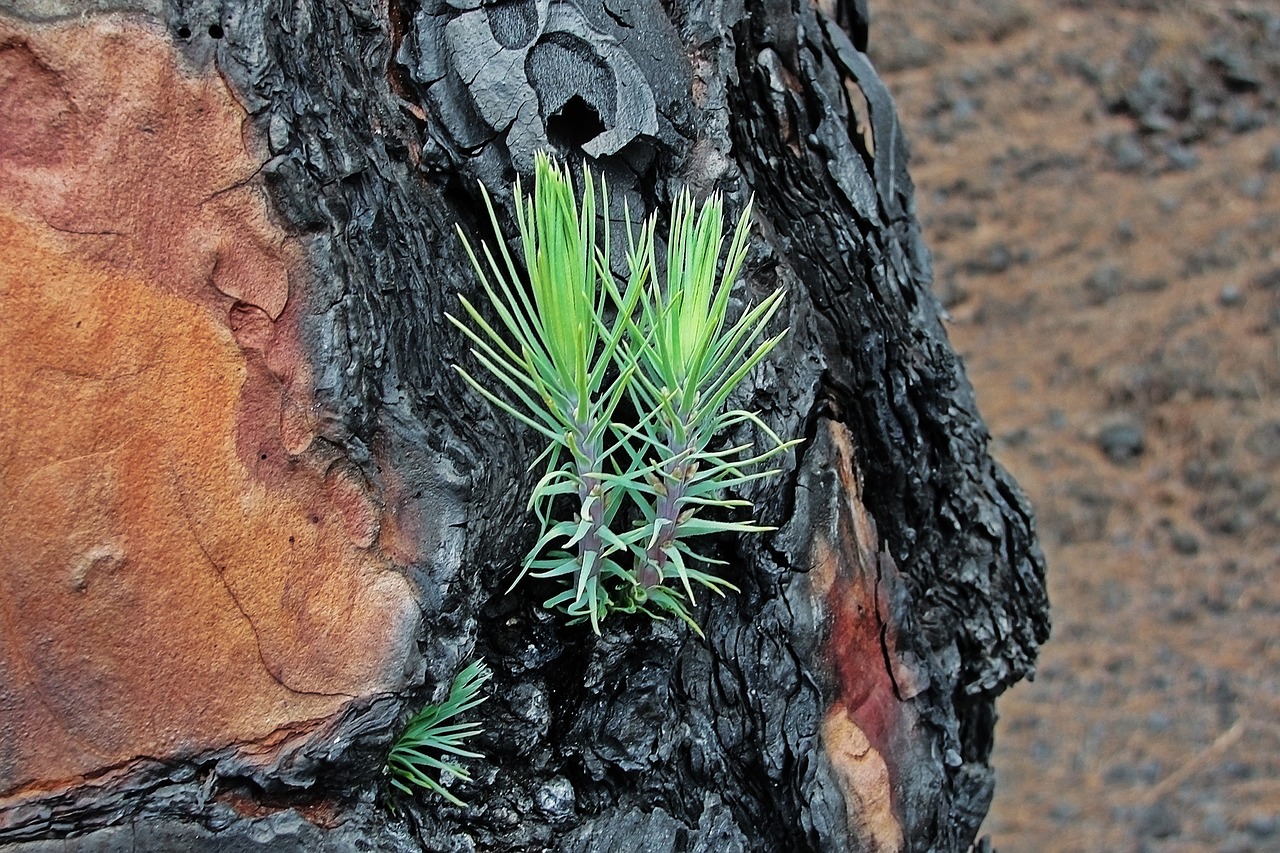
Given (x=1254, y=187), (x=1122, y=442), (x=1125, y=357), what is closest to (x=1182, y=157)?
(x=1254, y=187)

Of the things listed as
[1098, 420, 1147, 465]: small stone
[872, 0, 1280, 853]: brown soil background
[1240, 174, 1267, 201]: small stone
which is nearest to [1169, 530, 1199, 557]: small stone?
[872, 0, 1280, 853]: brown soil background

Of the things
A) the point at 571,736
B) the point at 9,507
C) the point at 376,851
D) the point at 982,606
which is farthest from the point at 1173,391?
the point at 9,507

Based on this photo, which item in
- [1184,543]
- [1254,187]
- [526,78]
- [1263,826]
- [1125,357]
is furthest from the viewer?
[1254,187]

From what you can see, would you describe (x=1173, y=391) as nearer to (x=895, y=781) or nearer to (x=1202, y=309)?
(x=1202, y=309)

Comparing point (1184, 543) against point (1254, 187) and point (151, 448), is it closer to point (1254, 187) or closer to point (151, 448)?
point (1254, 187)

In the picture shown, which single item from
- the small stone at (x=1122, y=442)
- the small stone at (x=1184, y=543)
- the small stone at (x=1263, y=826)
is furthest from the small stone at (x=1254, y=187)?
the small stone at (x=1263, y=826)

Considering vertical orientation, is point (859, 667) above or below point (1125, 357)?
above
